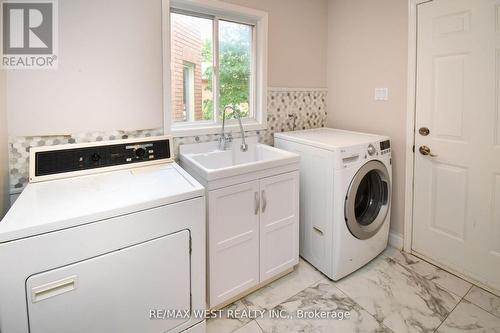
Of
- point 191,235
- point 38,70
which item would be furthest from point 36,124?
point 191,235

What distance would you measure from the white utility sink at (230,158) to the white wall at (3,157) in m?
0.96

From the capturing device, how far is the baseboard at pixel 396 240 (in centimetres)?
244

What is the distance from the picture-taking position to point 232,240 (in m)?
1.73

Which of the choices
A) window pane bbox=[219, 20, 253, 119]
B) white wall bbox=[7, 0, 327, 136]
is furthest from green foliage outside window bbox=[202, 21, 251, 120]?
white wall bbox=[7, 0, 327, 136]

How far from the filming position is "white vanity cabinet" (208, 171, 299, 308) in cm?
167

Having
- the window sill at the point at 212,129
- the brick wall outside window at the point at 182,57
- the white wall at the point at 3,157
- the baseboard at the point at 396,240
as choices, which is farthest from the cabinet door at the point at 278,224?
the white wall at the point at 3,157

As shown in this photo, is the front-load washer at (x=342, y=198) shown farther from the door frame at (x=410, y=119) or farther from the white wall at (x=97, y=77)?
the white wall at (x=97, y=77)

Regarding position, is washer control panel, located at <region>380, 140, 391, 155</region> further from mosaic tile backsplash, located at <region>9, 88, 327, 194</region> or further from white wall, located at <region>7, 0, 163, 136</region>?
white wall, located at <region>7, 0, 163, 136</region>

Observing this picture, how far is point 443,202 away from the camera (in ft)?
6.98

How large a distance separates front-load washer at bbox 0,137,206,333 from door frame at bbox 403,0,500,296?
5.97 feet

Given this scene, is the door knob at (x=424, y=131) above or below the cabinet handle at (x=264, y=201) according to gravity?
above

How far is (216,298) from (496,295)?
1876 mm

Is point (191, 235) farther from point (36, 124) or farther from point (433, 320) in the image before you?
point (433, 320)

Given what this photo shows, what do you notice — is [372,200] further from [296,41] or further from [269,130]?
[296,41]
